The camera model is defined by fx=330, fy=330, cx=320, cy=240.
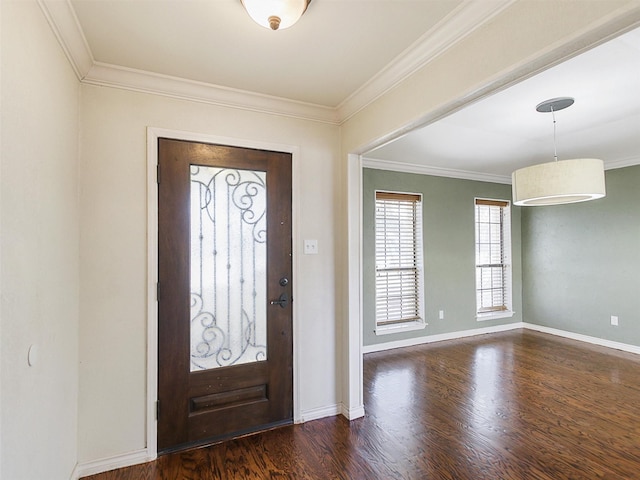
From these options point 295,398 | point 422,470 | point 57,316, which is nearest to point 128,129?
point 57,316

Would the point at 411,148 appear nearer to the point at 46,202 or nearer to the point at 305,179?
the point at 305,179

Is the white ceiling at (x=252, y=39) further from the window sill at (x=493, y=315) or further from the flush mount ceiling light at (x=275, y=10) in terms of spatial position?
the window sill at (x=493, y=315)

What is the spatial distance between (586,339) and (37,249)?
6.38m

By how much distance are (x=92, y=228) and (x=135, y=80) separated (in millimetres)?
998

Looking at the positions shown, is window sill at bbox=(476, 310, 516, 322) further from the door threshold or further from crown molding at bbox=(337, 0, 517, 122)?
crown molding at bbox=(337, 0, 517, 122)

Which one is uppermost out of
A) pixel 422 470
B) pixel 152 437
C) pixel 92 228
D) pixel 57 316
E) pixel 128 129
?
pixel 128 129

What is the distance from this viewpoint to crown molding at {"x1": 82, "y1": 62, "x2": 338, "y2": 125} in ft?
6.87

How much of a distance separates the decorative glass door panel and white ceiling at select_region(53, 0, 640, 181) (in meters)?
0.65

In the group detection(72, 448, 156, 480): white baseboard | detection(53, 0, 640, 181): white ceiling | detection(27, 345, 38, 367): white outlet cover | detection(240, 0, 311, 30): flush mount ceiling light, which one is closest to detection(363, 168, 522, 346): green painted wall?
detection(53, 0, 640, 181): white ceiling

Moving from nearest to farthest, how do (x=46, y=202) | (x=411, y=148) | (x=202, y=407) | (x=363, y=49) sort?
(x=46, y=202), (x=363, y=49), (x=202, y=407), (x=411, y=148)

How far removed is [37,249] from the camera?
143cm

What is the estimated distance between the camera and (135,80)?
216cm

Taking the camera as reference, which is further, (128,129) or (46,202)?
(128,129)

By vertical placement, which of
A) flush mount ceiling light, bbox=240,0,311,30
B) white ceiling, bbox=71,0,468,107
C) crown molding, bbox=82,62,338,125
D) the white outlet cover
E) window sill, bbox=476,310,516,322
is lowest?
window sill, bbox=476,310,516,322
